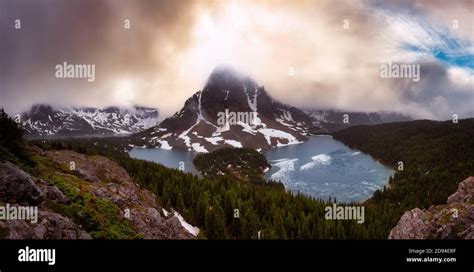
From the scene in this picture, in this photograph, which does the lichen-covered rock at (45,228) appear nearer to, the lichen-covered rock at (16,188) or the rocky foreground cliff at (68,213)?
the rocky foreground cliff at (68,213)

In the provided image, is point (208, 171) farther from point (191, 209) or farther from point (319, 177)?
point (191, 209)

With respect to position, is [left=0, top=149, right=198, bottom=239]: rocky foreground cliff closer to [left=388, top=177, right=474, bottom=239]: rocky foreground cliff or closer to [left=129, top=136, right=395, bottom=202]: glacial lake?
[left=388, top=177, right=474, bottom=239]: rocky foreground cliff

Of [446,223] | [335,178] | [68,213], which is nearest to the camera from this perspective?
[68,213]

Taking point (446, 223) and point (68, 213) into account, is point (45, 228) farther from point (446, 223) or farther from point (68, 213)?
point (446, 223)

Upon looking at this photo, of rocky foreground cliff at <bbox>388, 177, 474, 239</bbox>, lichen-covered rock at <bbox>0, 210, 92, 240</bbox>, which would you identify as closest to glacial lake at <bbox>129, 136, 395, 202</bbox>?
rocky foreground cliff at <bbox>388, 177, 474, 239</bbox>

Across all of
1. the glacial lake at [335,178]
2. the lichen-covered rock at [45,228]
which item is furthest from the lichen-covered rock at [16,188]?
the glacial lake at [335,178]

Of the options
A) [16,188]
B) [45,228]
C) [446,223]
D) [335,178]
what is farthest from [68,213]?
[335,178]

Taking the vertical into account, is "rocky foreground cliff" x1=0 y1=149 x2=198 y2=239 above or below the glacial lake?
above

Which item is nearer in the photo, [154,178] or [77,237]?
[77,237]

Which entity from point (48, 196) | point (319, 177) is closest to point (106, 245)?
point (48, 196)
